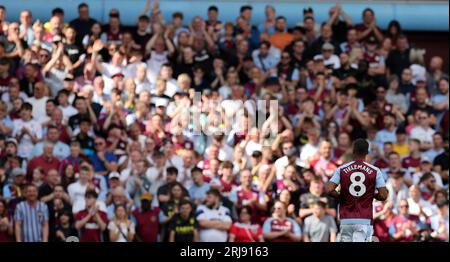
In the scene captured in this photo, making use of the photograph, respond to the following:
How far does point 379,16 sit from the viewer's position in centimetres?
2591

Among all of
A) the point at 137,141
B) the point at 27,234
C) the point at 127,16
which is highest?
the point at 127,16

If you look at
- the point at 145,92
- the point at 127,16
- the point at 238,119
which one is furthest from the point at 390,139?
the point at 127,16

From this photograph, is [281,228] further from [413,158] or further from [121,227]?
[413,158]

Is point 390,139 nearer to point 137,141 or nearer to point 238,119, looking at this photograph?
point 238,119

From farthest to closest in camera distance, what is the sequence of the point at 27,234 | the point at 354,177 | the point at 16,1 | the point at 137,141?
the point at 16,1 < the point at 137,141 < the point at 27,234 < the point at 354,177

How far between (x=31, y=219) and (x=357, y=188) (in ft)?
20.9

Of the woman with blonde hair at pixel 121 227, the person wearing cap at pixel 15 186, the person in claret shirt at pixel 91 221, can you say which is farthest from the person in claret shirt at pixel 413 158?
the person wearing cap at pixel 15 186

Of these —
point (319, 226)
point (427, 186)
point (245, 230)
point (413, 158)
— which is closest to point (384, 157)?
point (413, 158)

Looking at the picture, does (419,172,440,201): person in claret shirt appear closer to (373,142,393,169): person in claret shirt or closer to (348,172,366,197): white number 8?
(373,142,393,169): person in claret shirt

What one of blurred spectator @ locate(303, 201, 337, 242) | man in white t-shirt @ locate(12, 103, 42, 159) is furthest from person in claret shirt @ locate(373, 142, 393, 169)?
man in white t-shirt @ locate(12, 103, 42, 159)

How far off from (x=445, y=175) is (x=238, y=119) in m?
3.49

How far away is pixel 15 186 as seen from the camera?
2053 cm

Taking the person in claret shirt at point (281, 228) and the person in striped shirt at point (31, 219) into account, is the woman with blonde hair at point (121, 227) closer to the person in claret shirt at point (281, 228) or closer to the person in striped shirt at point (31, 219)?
the person in striped shirt at point (31, 219)

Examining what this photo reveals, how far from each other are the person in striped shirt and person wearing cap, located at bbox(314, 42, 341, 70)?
604 centimetres
